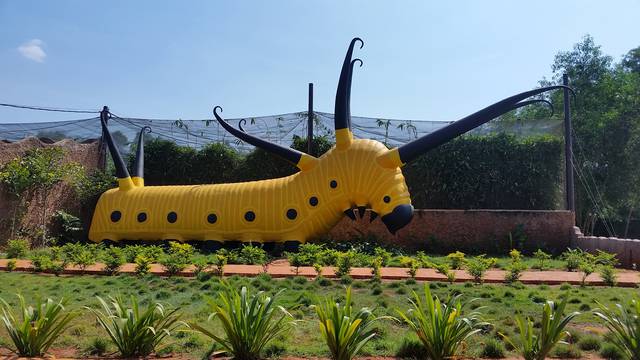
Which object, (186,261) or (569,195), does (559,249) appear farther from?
(186,261)

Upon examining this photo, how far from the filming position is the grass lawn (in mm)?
4902

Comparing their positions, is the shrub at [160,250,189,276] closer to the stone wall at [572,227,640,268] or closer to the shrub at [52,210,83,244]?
the shrub at [52,210,83,244]

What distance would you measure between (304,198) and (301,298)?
19.1 ft

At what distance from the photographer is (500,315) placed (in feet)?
19.6

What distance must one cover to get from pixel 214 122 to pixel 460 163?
799cm

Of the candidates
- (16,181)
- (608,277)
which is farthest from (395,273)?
(16,181)

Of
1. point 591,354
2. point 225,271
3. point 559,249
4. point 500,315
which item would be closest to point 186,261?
point 225,271

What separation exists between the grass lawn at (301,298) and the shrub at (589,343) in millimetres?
76

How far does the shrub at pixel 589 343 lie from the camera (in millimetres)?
4883

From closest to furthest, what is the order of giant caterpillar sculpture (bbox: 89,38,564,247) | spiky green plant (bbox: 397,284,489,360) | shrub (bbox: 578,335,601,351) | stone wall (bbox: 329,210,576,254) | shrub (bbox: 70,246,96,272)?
spiky green plant (bbox: 397,284,489,360) < shrub (bbox: 578,335,601,351) < shrub (bbox: 70,246,96,272) < giant caterpillar sculpture (bbox: 89,38,564,247) < stone wall (bbox: 329,210,576,254)

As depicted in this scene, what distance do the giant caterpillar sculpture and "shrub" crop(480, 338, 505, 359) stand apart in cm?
695

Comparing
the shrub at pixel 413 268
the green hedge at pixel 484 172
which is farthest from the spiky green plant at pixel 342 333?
the green hedge at pixel 484 172

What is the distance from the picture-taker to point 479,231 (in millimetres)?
14477

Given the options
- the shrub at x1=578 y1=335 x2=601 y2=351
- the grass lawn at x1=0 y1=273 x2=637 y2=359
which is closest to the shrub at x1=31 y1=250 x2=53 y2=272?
the grass lawn at x1=0 y1=273 x2=637 y2=359
